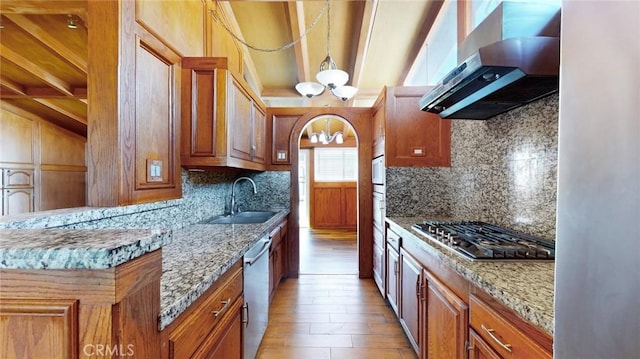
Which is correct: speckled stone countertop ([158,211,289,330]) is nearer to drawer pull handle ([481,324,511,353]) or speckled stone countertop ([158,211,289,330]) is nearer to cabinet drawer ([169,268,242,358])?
cabinet drawer ([169,268,242,358])

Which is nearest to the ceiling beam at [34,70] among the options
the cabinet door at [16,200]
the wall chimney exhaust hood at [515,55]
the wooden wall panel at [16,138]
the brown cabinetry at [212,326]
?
the wooden wall panel at [16,138]

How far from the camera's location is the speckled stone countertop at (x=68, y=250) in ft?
1.44

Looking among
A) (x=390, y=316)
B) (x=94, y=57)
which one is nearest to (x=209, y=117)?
(x=94, y=57)

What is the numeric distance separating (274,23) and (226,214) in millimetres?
2293

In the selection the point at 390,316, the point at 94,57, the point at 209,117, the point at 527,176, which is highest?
the point at 94,57

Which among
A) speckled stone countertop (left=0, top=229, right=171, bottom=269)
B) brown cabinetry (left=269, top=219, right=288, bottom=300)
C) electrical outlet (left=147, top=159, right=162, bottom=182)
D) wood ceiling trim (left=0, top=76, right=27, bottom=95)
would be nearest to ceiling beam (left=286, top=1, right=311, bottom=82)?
electrical outlet (left=147, top=159, right=162, bottom=182)

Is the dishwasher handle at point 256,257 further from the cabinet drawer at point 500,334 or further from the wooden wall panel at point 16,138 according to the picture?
the wooden wall panel at point 16,138

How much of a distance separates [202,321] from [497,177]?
1958 millimetres

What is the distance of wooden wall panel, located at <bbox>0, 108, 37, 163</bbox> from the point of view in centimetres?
312

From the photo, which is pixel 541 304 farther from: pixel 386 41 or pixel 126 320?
pixel 386 41

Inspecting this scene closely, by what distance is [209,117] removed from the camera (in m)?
1.81

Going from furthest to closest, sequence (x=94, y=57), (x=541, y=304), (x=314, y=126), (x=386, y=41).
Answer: (x=314, y=126) < (x=386, y=41) < (x=94, y=57) < (x=541, y=304)

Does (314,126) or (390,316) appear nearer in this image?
(390,316)

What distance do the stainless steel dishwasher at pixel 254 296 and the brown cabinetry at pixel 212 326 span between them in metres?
0.11
